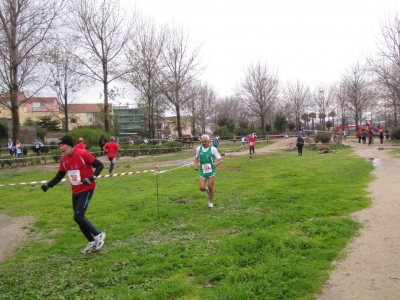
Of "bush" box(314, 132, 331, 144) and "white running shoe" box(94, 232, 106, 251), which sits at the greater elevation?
"bush" box(314, 132, 331, 144)

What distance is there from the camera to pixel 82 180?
572 centimetres

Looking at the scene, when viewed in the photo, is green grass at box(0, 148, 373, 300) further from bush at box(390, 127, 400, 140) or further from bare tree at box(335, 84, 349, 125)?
bare tree at box(335, 84, 349, 125)

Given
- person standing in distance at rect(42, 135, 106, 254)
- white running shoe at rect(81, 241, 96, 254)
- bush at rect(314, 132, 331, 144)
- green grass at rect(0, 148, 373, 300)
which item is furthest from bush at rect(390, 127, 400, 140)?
white running shoe at rect(81, 241, 96, 254)

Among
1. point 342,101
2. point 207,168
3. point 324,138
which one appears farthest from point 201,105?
point 207,168

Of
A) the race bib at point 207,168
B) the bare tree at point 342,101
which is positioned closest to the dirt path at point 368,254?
the race bib at point 207,168

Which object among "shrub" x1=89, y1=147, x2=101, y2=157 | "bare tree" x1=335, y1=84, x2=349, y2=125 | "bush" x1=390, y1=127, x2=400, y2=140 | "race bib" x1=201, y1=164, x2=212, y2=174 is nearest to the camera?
"race bib" x1=201, y1=164, x2=212, y2=174

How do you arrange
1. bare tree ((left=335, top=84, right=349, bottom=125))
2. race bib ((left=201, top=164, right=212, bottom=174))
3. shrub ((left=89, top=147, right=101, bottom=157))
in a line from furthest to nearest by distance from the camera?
bare tree ((left=335, top=84, right=349, bottom=125)) → shrub ((left=89, top=147, right=101, bottom=157)) → race bib ((left=201, top=164, right=212, bottom=174))

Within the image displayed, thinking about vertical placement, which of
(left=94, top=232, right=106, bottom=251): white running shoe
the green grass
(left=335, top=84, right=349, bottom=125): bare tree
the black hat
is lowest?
the green grass

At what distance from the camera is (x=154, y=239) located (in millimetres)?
6242

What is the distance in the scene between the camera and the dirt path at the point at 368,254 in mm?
3957

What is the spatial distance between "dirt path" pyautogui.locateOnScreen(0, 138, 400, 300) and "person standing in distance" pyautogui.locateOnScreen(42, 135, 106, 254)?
1342 mm

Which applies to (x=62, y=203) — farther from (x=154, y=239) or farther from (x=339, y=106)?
(x=339, y=106)

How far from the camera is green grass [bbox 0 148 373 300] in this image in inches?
167

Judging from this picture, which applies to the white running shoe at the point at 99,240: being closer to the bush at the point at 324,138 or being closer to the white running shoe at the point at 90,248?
the white running shoe at the point at 90,248
